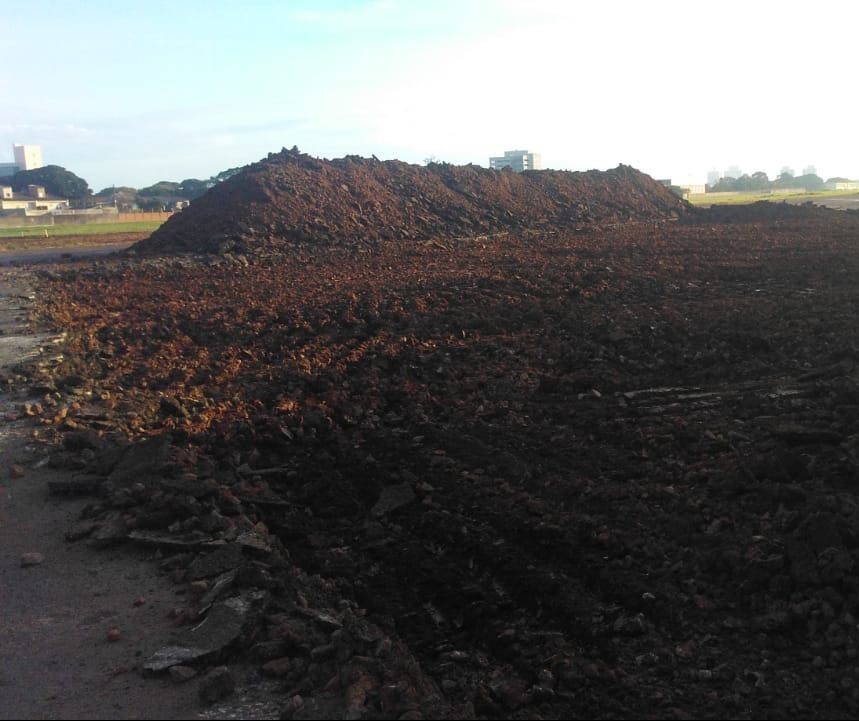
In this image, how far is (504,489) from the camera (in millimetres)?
6680

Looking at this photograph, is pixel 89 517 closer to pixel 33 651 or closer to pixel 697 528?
pixel 33 651

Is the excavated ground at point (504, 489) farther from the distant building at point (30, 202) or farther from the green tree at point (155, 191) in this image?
the green tree at point (155, 191)

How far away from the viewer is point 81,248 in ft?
122

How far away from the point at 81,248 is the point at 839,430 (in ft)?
123

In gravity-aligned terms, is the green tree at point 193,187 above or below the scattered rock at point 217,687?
above

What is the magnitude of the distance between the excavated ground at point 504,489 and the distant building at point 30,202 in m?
60.2

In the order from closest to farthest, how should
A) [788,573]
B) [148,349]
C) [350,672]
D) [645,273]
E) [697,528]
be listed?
[350,672]
[788,573]
[697,528]
[148,349]
[645,273]

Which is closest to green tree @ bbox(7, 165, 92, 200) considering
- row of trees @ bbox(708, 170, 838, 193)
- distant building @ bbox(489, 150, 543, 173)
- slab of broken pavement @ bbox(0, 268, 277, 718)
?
distant building @ bbox(489, 150, 543, 173)

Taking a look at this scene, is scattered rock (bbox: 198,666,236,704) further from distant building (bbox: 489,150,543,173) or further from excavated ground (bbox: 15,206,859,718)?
distant building (bbox: 489,150,543,173)

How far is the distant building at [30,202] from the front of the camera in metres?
65.9

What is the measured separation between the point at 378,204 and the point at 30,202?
197 feet

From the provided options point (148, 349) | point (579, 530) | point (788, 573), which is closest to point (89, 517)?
point (579, 530)

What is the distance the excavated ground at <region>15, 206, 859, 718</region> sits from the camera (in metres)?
4.10

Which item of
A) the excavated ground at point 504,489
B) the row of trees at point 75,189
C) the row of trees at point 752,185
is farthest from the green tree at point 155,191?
the excavated ground at point 504,489
